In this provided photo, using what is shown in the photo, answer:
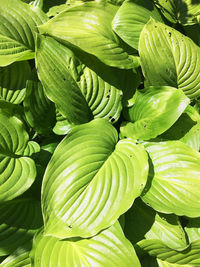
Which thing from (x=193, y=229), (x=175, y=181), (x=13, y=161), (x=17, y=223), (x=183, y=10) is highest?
(x=183, y=10)

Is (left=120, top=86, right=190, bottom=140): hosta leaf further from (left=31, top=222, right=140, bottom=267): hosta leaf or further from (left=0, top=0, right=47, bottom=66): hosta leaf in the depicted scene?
(left=0, top=0, right=47, bottom=66): hosta leaf

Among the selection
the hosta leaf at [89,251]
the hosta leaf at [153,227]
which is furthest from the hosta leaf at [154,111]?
the hosta leaf at [89,251]

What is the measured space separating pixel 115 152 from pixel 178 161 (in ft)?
1.04

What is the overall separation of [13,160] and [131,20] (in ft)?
3.34

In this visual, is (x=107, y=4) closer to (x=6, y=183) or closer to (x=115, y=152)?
(x=115, y=152)

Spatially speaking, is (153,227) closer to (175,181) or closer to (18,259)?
(175,181)

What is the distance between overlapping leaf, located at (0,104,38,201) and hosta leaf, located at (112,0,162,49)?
30.0 inches

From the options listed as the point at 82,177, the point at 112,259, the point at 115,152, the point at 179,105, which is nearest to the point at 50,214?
the point at 82,177

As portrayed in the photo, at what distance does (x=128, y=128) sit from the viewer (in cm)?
151

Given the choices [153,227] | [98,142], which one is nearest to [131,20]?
[98,142]

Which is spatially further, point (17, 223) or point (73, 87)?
point (73, 87)

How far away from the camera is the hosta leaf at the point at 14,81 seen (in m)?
1.55

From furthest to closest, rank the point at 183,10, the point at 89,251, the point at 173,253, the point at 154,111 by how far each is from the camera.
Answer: the point at 183,10 → the point at 154,111 → the point at 173,253 → the point at 89,251

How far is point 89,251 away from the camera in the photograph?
115cm
